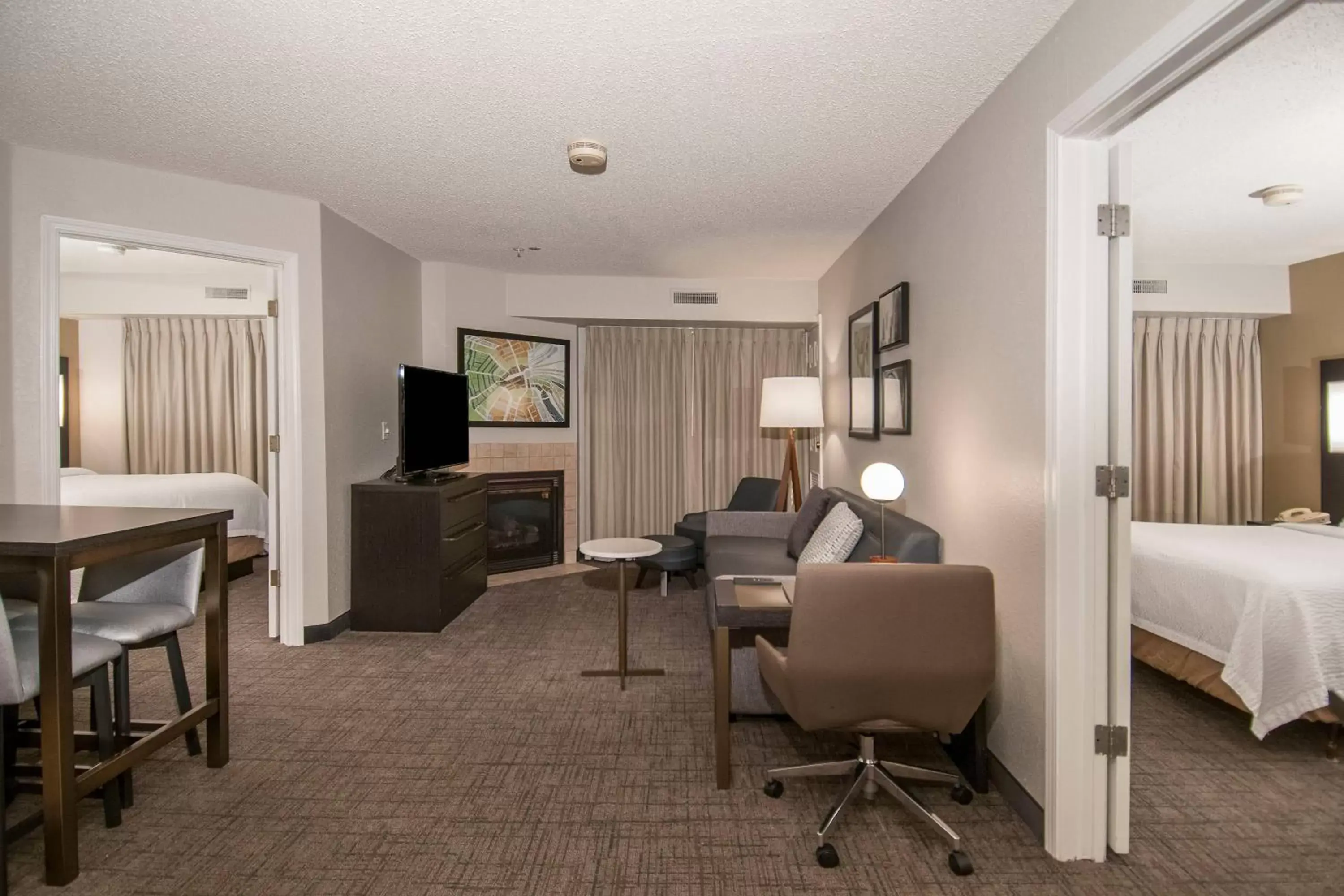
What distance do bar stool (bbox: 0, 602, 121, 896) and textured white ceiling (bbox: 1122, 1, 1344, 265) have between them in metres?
3.33

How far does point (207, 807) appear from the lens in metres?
2.26

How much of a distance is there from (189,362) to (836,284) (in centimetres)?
589

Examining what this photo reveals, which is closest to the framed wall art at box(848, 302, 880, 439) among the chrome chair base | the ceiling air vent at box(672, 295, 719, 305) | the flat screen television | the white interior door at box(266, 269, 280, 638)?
the ceiling air vent at box(672, 295, 719, 305)

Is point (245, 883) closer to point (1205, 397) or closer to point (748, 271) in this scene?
point (748, 271)

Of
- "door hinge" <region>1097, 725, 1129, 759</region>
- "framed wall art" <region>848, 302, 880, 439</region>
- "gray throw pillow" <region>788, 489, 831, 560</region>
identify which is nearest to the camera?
"door hinge" <region>1097, 725, 1129, 759</region>

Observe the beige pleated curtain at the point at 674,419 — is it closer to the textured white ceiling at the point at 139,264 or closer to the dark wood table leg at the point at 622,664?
the dark wood table leg at the point at 622,664

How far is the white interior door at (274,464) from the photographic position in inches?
150

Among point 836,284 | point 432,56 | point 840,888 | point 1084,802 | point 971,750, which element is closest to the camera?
point 840,888

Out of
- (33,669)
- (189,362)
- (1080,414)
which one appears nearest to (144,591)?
(33,669)

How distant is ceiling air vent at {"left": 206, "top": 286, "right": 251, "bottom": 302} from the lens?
6.21 m

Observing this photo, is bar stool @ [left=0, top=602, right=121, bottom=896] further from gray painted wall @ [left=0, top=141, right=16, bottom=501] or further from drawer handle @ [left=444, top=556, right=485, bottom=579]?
drawer handle @ [left=444, top=556, right=485, bottom=579]

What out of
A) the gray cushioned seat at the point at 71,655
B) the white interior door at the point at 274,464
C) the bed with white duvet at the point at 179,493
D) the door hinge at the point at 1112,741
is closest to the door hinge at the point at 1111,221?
the door hinge at the point at 1112,741

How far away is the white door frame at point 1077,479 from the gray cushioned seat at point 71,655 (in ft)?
8.89

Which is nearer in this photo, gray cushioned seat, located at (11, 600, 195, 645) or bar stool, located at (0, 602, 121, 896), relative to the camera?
bar stool, located at (0, 602, 121, 896)
